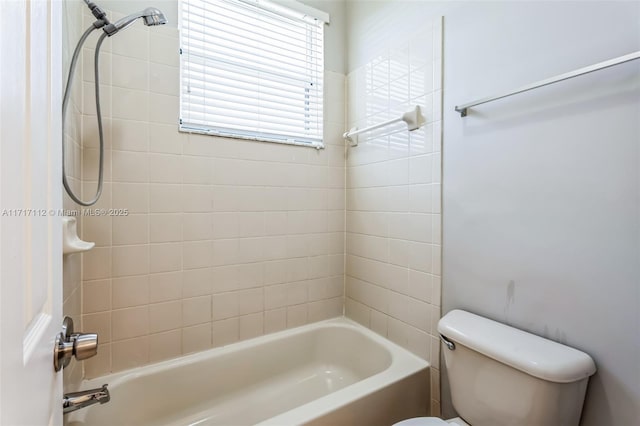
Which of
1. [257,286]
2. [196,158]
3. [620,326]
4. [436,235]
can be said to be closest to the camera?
[620,326]

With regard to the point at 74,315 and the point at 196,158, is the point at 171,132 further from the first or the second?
the point at 74,315

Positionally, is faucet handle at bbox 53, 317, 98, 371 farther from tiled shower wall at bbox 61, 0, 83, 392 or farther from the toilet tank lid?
the toilet tank lid

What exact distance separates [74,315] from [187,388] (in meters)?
0.62

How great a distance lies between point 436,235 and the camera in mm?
1367

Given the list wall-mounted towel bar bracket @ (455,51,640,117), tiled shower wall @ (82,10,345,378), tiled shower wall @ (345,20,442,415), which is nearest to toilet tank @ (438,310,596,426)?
tiled shower wall @ (345,20,442,415)

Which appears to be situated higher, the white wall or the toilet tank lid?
the white wall

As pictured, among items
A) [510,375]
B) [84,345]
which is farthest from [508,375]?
[84,345]

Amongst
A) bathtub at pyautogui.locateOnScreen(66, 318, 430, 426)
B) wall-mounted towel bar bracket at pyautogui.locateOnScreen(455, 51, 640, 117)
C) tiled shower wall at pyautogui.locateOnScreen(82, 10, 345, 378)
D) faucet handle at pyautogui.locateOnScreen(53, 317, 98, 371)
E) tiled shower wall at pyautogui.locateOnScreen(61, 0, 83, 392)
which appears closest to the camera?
faucet handle at pyautogui.locateOnScreen(53, 317, 98, 371)

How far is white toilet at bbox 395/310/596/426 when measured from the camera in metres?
0.85

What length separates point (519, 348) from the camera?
3.06 ft

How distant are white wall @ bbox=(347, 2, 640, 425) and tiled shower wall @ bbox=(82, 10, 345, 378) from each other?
2.78ft

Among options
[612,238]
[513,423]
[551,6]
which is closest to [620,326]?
[612,238]

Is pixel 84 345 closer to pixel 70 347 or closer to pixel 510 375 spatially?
pixel 70 347

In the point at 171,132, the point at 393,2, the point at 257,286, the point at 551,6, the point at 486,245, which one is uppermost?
the point at 393,2
